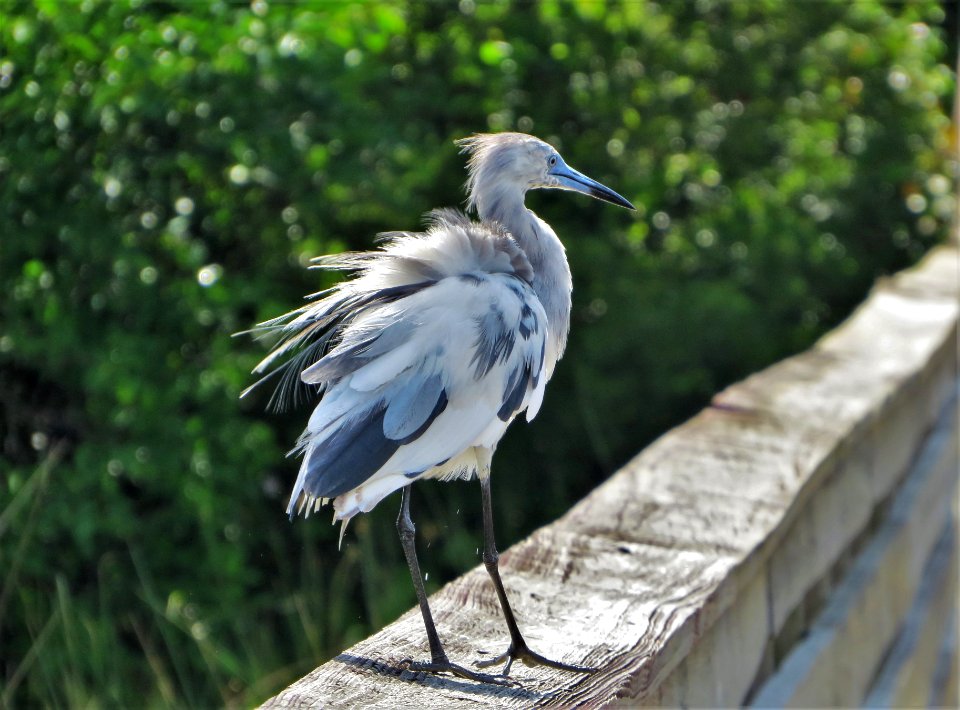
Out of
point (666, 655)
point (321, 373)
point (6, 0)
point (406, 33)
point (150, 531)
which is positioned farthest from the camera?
point (406, 33)

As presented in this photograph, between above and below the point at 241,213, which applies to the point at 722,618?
below

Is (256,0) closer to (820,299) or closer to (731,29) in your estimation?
(731,29)

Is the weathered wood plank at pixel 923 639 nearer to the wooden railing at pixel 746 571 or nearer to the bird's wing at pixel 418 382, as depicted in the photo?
the wooden railing at pixel 746 571

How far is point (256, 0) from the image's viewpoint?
14.8 ft

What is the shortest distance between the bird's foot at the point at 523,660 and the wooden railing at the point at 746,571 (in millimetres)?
22

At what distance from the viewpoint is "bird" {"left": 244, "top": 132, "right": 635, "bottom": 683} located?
2.26 metres

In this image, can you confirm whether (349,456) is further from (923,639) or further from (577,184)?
(923,639)

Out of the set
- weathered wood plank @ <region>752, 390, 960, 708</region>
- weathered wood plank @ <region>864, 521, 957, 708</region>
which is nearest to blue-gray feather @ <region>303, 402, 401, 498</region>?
weathered wood plank @ <region>752, 390, 960, 708</region>

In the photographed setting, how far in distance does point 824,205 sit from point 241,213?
352 cm

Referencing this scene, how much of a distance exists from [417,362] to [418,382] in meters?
0.04

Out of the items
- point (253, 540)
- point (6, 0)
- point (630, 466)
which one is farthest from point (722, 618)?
point (6, 0)

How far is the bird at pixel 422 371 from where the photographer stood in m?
2.26

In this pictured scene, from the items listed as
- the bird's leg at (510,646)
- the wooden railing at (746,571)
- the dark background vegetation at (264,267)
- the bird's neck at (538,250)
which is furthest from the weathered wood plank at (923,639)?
the bird's leg at (510,646)

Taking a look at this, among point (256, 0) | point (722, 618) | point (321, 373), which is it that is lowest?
point (722, 618)
